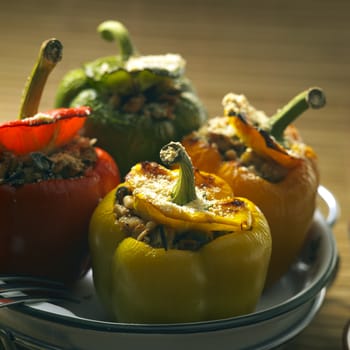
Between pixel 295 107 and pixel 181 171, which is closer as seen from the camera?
pixel 181 171

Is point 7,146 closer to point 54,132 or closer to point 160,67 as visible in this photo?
point 54,132

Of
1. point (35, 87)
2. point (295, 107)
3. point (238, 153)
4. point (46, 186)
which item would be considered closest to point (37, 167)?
point (46, 186)

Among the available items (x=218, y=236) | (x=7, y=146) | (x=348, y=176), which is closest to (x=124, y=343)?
(x=218, y=236)

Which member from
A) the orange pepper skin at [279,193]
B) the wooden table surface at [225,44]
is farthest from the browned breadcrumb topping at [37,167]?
the wooden table surface at [225,44]

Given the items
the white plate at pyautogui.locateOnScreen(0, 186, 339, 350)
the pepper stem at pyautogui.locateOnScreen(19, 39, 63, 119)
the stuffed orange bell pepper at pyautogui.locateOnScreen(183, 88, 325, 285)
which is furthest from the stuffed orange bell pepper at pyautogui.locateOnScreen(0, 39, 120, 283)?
the stuffed orange bell pepper at pyautogui.locateOnScreen(183, 88, 325, 285)

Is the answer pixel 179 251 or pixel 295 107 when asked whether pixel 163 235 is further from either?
pixel 295 107

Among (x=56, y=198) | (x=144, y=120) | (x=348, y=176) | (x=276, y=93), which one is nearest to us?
(x=56, y=198)

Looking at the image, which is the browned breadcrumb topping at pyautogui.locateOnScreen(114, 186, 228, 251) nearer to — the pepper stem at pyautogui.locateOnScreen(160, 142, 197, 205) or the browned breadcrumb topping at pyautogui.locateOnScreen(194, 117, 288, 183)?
the pepper stem at pyautogui.locateOnScreen(160, 142, 197, 205)
